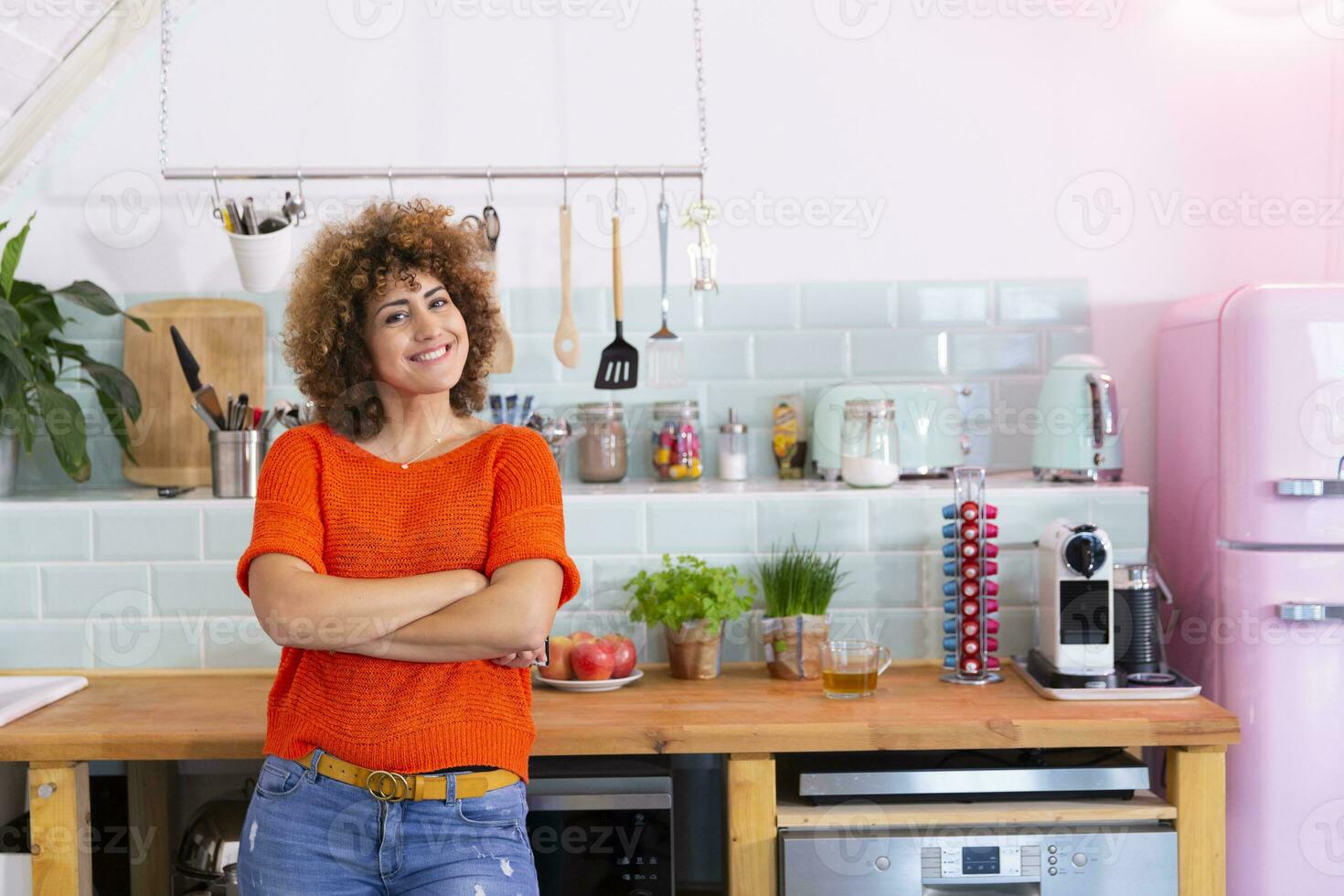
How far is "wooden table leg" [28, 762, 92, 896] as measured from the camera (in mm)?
2082

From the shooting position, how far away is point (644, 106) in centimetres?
290

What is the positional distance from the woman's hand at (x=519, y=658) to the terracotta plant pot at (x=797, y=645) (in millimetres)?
755

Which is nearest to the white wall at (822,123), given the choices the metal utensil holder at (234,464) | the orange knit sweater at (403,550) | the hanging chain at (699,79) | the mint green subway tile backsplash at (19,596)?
the hanging chain at (699,79)

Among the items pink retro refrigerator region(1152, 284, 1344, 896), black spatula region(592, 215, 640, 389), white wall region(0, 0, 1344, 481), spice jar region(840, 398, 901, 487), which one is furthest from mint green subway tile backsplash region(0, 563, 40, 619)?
pink retro refrigerator region(1152, 284, 1344, 896)

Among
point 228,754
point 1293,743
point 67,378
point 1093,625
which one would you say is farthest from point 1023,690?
point 67,378

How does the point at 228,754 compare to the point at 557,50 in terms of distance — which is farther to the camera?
the point at 557,50

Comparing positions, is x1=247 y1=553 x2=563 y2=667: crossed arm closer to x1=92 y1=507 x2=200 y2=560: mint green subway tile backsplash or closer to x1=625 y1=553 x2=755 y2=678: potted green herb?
x1=625 y1=553 x2=755 y2=678: potted green herb

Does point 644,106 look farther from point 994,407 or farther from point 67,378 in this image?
point 67,378

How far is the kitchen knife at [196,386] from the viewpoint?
261cm

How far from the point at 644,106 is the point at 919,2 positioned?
0.69 metres

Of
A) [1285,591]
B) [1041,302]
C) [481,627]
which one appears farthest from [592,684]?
[1041,302]

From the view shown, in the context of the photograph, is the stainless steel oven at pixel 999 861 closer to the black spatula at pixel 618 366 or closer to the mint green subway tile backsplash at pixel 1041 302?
the black spatula at pixel 618 366

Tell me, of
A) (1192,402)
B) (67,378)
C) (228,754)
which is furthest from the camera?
(67,378)

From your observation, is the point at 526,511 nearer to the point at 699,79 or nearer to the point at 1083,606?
the point at 1083,606
